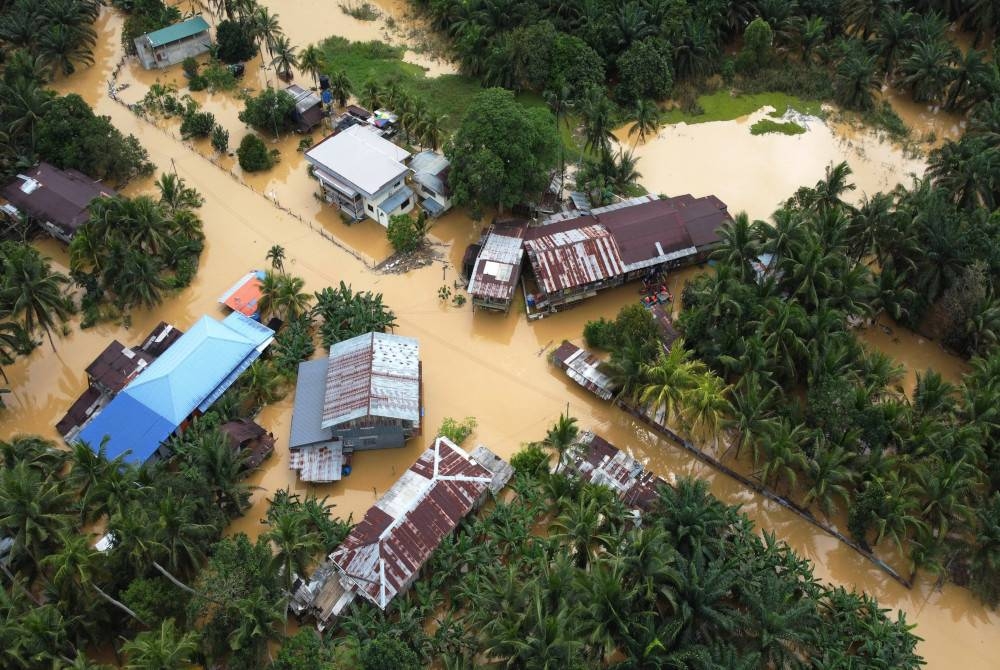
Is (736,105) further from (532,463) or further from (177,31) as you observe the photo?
(177,31)

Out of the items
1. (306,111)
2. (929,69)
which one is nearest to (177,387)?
(306,111)

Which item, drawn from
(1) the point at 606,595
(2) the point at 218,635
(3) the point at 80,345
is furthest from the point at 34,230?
(1) the point at 606,595

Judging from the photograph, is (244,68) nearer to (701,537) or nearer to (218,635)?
(218,635)

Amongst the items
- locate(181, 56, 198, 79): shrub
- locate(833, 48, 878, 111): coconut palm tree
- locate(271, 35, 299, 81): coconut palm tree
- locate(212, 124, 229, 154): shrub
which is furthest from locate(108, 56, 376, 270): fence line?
locate(833, 48, 878, 111): coconut palm tree

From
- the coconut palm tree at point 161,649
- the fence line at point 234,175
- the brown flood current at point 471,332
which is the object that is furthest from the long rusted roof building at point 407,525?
the fence line at point 234,175

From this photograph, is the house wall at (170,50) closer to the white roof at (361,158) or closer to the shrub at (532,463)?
the white roof at (361,158)

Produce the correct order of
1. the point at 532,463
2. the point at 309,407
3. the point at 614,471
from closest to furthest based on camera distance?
1. the point at 614,471
2. the point at 532,463
3. the point at 309,407
